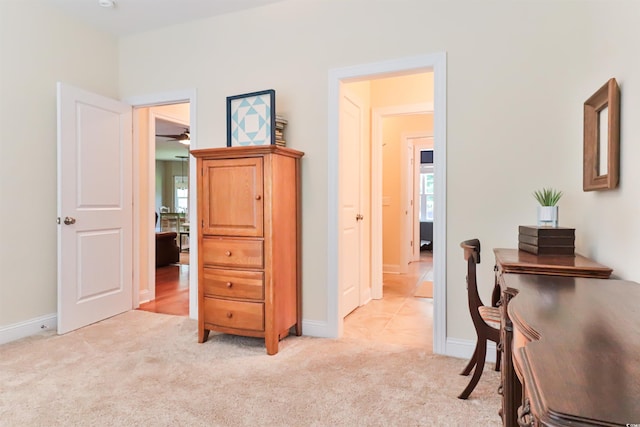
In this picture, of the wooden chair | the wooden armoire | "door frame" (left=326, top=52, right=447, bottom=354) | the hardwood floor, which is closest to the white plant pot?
the wooden chair

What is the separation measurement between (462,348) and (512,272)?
4.12 ft

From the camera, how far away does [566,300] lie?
3.43 ft

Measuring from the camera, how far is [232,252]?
285 cm

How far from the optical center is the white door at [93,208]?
3139mm

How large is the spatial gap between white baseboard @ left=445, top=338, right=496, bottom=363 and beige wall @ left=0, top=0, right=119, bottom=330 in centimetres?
318

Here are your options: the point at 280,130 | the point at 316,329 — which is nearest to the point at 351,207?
the point at 280,130

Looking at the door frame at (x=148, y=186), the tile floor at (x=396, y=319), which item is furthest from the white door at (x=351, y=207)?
the door frame at (x=148, y=186)

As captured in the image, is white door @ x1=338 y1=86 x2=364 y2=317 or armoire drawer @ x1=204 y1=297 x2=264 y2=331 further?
white door @ x1=338 y1=86 x2=364 y2=317

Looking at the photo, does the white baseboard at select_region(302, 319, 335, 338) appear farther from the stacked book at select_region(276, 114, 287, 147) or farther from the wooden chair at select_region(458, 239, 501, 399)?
the stacked book at select_region(276, 114, 287, 147)

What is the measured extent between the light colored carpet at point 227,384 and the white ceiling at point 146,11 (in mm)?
2647

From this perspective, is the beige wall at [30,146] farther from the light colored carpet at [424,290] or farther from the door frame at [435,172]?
the light colored carpet at [424,290]

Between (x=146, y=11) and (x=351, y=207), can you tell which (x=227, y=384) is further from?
(x=146, y=11)

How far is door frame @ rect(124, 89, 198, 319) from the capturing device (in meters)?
3.49

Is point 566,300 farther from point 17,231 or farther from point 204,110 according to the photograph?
point 17,231
